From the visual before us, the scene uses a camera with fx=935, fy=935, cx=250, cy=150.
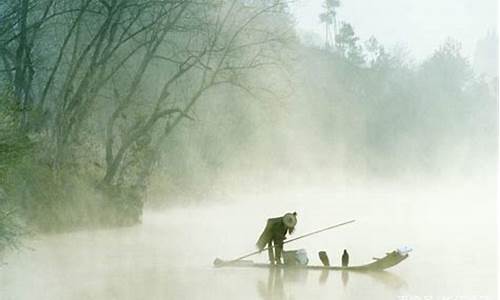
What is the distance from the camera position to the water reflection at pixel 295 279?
27.9 feet

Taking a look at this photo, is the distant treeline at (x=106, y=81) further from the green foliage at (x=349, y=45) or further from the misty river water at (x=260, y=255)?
the green foliage at (x=349, y=45)

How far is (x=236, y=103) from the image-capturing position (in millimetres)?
17578

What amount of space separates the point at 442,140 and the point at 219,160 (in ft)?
22.6

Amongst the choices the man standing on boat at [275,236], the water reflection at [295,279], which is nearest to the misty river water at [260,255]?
the water reflection at [295,279]

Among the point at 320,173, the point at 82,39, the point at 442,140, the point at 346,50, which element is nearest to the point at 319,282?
the point at 82,39

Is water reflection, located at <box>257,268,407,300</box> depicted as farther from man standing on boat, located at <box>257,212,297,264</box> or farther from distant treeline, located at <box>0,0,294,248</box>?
distant treeline, located at <box>0,0,294,248</box>

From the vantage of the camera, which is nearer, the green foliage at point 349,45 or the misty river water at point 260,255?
the misty river water at point 260,255

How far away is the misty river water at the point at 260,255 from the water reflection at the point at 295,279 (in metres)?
0.01

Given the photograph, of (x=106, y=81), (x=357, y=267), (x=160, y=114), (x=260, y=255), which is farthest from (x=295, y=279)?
(x=106, y=81)

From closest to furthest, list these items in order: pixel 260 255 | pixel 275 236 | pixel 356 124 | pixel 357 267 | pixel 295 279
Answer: pixel 295 279
pixel 357 267
pixel 275 236
pixel 260 255
pixel 356 124

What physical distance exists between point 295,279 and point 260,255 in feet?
6.95

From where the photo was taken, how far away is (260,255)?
1127 cm

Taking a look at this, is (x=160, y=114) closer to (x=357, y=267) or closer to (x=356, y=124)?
(x=357, y=267)

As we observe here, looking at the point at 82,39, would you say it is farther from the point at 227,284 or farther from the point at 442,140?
the point at 442,140
